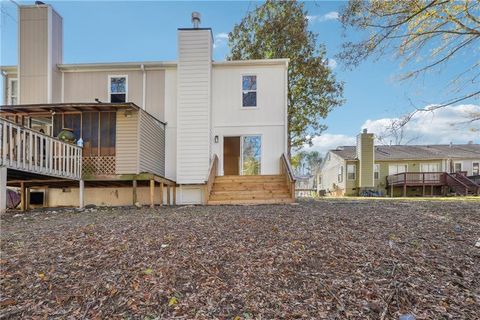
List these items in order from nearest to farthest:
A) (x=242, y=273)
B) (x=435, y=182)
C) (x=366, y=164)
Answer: (x=242, y=273) < (x=435, y=182) < (x=366, y=164)

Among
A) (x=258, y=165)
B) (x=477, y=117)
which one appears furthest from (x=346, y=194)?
(x=477, y=117)

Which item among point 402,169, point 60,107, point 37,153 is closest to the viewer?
point 37,153

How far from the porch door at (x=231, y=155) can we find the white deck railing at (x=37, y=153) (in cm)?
599

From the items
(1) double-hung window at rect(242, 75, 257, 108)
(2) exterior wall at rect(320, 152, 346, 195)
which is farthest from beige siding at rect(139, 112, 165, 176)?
(2) exterior wall at rect(320, 152, 346, 195)

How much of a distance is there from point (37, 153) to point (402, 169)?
26298mm

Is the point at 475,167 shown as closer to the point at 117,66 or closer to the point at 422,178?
the point at 422,178

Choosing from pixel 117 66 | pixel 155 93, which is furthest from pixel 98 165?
pixel 117 66

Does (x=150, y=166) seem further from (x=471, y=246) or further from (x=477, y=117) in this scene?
(x=477, y=117)

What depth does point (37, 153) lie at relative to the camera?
7508mm

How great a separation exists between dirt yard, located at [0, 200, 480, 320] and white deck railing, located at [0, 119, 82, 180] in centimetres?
272

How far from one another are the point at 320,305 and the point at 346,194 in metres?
23.6

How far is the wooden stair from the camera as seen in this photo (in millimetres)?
8648

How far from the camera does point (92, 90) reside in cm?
1125

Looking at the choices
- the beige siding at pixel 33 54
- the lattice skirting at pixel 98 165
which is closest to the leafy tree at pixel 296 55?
the beige siding at pixel 33 54
